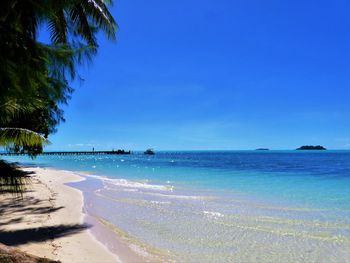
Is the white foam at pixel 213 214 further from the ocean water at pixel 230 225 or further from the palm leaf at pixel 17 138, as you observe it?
the palm leaf at pixel 17 138

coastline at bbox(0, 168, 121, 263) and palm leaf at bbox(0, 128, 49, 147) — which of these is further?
palm leaf at bbox(0, 128, 49, 147)

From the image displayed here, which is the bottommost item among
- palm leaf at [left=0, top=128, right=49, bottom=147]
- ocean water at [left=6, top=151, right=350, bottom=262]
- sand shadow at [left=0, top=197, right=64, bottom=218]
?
ocean water at [left=6, top=151, right=350, bottom=262]

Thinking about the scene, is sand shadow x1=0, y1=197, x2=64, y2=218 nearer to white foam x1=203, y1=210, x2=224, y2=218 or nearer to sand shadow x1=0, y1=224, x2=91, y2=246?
sand shadow x1=0, y1=224, x2=91, y2=246

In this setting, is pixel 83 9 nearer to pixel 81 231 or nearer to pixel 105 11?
pixel 105 11

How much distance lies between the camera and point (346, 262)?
7.69 metres

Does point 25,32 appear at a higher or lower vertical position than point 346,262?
higher

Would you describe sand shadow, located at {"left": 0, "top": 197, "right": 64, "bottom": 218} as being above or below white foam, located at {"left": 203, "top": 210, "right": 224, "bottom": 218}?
above

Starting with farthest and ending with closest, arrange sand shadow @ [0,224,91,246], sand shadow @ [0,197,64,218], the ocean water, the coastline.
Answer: sand shadow @ [0,197,64,218], sand shadow @ [0,224,91,246], the ocean water, the coastline

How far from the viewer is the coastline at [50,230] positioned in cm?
778

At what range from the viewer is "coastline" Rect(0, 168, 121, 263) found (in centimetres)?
778

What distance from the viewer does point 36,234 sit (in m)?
9.16

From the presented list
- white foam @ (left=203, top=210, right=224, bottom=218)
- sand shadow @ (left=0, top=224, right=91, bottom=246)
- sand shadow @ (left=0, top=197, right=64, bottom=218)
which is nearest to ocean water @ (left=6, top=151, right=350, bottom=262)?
white foam @ (left=203, top=210, right=224, bottom=218)

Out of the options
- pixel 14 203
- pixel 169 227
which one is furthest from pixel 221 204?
pixel 14 203

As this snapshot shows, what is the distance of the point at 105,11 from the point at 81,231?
7003 mm
